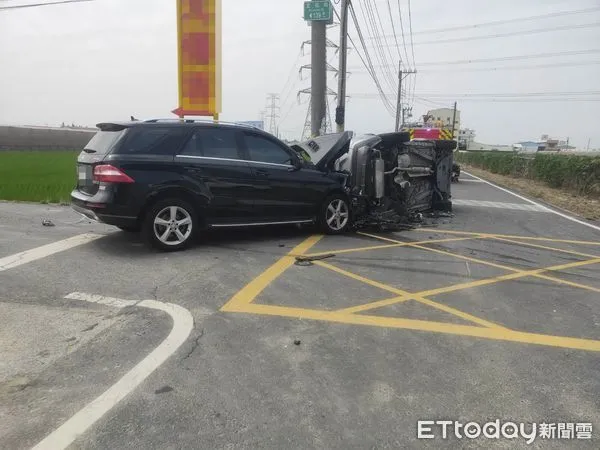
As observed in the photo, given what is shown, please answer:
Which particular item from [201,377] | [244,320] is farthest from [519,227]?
[201,377]

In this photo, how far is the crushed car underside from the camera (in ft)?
30.2

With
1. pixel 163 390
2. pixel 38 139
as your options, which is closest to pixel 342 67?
pixel 163 390

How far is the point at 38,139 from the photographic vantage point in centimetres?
4556

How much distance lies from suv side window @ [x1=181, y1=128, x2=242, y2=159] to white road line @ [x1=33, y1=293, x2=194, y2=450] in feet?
9.30

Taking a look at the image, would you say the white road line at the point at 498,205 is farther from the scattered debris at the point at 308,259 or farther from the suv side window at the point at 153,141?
the suv side window at the point at 153,141

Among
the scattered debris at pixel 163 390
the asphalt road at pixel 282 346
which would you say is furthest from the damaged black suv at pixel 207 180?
the scattered debris at pixel 163 390

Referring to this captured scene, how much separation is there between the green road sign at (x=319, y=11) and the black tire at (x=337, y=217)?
46.9 ft

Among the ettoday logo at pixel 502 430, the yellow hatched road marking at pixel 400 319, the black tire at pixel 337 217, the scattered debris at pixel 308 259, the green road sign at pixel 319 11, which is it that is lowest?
the ettoday logo at pixel 502 430

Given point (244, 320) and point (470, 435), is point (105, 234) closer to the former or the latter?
point (244, 320)

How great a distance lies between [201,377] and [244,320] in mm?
1040

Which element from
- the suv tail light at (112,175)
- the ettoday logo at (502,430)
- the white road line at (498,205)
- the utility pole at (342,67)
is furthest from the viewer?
the utility pole at (342,67)

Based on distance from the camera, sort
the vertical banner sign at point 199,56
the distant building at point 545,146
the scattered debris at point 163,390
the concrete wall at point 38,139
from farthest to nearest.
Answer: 1. the distant building at point 545,146
2. the concrete wall at point 38,139
3. the vertical banner sign at point 199,56
4. the scattered debris at point 163,390

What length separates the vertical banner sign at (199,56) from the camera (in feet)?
39.0

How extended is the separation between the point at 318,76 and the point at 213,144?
14446 millimetres
